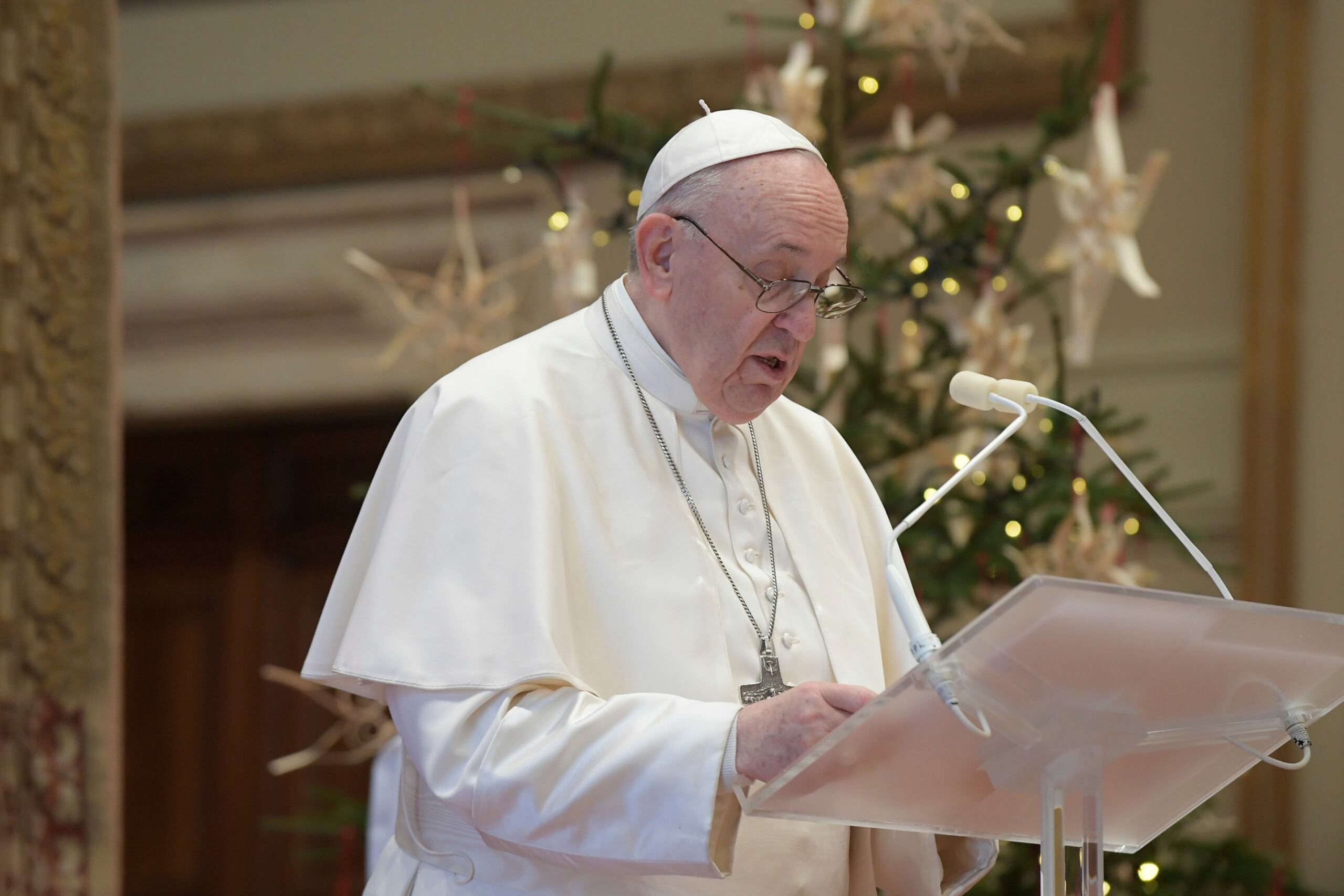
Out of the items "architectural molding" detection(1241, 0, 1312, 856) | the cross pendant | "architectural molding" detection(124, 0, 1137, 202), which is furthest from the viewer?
"architectural molding" detection(124, 0, 1137, 202)

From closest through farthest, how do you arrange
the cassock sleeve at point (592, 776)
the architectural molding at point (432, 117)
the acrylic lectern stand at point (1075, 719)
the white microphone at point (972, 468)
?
the acrylic lectern stand at point (1075, 719) → the white microphone at point (972, 468) → the cassock sleeve at point (592, 776) → the architectural molding at point (432, 117)

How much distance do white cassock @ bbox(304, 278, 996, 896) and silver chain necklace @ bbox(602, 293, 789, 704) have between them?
0.01 metres

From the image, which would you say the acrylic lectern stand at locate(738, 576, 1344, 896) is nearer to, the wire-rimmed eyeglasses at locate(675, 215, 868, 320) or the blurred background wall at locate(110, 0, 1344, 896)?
the wire-rimmed eyeglasses at locate(675, 215, 868, 320)

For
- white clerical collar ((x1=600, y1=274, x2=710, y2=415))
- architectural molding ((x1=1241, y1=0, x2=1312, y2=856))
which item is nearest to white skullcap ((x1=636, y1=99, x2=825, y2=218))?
white clerical collar ((x1=600, y1=274, x2=710, y2=415))

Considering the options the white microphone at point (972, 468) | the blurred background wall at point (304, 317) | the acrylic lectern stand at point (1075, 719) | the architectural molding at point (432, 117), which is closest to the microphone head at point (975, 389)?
the white microphone at point (972, 468)

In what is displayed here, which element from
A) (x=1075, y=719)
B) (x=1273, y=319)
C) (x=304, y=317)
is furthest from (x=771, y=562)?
(x=304, y=317)

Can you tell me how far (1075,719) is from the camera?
171cm

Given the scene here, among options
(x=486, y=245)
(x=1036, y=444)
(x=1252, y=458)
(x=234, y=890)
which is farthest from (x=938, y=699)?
(x=234, y=890)

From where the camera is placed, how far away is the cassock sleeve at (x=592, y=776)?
6.40 feet

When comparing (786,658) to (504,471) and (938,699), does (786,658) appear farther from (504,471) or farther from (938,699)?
(938,699)

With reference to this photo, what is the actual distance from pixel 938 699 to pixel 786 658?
677mm

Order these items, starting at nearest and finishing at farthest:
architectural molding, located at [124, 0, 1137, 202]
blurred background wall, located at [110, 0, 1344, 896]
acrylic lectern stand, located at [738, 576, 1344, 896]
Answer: acrylic lectern stand, located at [738, 576, 1344, 896] → blurred background wall, located at [110, 0, 1344, 896] → architectural molding, located at [124, 0, 1137, 202]

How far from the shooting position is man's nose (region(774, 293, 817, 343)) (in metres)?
2.28

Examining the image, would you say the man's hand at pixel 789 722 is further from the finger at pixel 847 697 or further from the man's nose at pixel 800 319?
the man's nose at pixel 800 319
